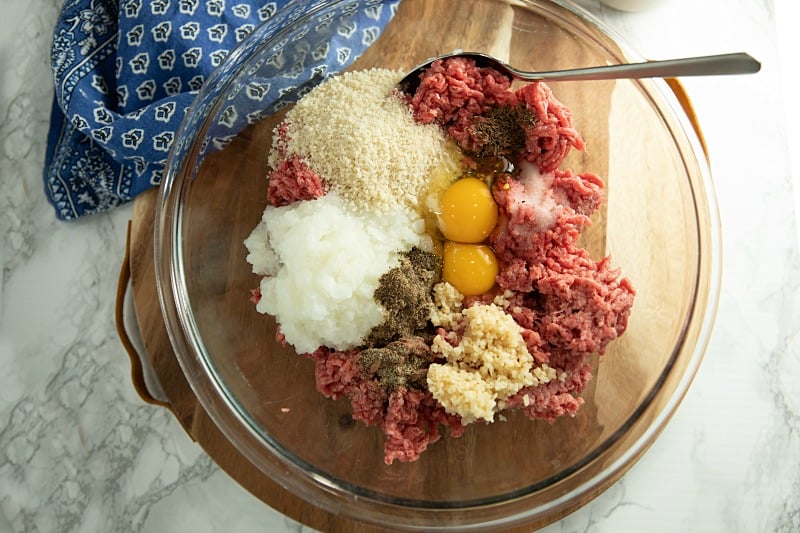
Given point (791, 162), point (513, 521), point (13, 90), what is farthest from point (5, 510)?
point (791, 162)

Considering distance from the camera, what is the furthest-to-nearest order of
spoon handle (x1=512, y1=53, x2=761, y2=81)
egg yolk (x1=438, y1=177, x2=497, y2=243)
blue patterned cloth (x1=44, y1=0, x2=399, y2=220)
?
blue patterned cloth (x1=44, y1=0, x2=399, y2=220), egg yolk (x1=438, y1=177, x2=497, y2=243), spoon handle (x1=512, y1=53, x2=761, y2=81)

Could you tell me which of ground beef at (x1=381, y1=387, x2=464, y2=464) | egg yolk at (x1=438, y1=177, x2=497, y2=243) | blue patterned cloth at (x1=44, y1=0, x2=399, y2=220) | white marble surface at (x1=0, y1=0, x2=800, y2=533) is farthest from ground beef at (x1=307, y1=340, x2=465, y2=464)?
blue patterned cloth at (x1=44, y1=0, x2=399, y2=220)

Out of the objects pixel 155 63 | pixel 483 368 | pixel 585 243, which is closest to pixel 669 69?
pixel 585 243

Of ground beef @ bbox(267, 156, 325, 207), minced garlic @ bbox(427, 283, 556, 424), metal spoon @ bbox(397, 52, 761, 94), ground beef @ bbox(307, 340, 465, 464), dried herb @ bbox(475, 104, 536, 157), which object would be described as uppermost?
metal spoon @ bbox(397, 52, 761, 94)

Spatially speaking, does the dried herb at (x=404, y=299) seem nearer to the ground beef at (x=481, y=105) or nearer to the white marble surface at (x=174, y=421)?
the ground beef at (x=481, y=105)

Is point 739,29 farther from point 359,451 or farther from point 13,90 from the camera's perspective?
point 13,90

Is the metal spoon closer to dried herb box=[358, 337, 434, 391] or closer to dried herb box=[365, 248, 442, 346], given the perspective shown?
dried herb box=[365, 248, 442, 346]

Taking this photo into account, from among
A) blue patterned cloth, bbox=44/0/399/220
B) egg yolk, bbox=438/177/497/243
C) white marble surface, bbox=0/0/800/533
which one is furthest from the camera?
white marble surface, bbox=0/0/800/533

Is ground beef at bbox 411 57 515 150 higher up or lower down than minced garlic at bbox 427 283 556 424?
higher up

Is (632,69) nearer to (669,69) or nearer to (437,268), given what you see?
(669,69)
